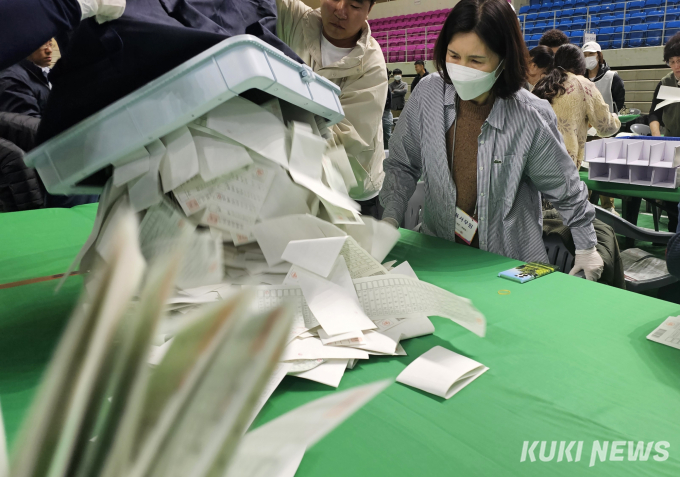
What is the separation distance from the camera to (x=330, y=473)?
557mm

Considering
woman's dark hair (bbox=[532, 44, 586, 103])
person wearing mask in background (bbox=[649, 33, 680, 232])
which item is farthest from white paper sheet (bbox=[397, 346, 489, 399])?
person wearing mask in background (bbox=[649, 33, 680, 232])

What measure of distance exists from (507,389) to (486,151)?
3.27 feet

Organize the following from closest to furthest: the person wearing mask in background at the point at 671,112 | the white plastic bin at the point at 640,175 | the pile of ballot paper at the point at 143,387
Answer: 1. the pile of ballot paper at the point at 143,387
2. the white plastic bin at the point at 640,175
3. the person wearing mask in background at the point at 671,112

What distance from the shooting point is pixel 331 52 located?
71.1 inches

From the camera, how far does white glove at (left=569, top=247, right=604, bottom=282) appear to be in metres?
1.47

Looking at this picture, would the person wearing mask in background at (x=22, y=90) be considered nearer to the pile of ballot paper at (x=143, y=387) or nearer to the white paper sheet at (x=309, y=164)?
the white paper sheet at (x=309, y=164)

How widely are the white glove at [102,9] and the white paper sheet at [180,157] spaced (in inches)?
8.2

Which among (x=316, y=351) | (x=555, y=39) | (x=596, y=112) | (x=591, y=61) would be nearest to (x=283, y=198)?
(x=316, y=351)

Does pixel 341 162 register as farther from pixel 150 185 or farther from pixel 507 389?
pixel 507 389

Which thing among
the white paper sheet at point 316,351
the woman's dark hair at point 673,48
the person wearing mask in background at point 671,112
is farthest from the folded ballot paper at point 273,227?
the woman's dark hair at point 673,48

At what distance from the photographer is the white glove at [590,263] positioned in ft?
4.83

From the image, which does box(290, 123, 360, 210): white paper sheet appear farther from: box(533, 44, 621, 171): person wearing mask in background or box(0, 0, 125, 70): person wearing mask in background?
box(533, 44, 621, 171): person wearing mask in background

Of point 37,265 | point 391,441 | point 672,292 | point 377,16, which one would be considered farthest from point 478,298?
point 377,16

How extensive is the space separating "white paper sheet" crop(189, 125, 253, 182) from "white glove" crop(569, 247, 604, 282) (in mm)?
1125
